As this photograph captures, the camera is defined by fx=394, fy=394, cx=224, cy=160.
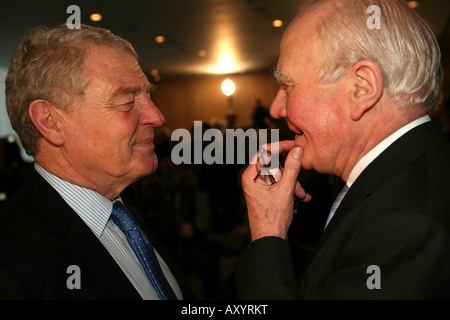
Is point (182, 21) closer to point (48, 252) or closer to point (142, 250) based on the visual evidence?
point (142, 250)

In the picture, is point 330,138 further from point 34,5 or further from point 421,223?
point 34,5

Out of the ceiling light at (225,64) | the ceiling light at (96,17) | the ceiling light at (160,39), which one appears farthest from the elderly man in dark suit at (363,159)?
the ceiling light at (225,64)

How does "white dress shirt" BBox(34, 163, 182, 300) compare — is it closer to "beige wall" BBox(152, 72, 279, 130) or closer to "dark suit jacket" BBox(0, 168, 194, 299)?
"dark suit jacket" BBox(0, 168, 194, 299)

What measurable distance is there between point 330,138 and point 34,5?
4.32 meters

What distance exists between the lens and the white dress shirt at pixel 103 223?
120 cm

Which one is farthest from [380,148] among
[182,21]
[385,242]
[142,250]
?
[182,21]

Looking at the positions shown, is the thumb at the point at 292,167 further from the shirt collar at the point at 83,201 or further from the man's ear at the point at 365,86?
the shirt collar at the point at 83,201

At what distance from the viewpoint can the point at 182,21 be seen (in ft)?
19.7

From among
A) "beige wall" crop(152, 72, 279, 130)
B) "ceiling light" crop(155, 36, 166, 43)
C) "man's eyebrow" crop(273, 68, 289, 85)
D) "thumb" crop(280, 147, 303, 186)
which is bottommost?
"thumb" crop(280, 147, 303, 186)

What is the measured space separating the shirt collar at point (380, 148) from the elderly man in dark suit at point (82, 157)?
2.17ft

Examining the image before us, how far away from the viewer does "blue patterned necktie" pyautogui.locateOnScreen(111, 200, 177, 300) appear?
1275 millimetres

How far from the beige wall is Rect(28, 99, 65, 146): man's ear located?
1086 centimetres

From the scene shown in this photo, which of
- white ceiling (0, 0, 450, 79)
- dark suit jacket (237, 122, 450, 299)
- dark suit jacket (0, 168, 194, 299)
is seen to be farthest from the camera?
white ceiling (0, 0, 450, 79)

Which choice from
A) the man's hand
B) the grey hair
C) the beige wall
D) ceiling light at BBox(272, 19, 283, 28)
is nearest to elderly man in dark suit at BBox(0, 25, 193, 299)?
the man's hand
